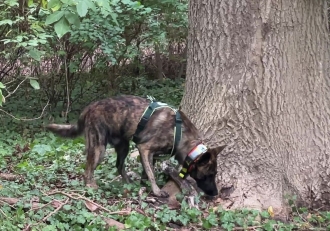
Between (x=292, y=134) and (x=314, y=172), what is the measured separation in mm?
568

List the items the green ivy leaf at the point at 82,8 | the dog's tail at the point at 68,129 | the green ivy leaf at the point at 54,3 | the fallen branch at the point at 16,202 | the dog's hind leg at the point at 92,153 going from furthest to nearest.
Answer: the dog's tail at the point at 68,129
the dog's hind leg at the point at 92,153
the fallen branch at the point at 16,202
the green ivy leaf at the point at 54,3
the green ivy leaf at the point at 82,8

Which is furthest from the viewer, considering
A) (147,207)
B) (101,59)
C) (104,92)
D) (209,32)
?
(104,92)

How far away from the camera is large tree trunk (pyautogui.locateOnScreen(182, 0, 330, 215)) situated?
5.71 meters

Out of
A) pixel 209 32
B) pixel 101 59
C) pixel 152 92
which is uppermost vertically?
pixel 209 32

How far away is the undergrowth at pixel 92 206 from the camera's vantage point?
4867 millimetres

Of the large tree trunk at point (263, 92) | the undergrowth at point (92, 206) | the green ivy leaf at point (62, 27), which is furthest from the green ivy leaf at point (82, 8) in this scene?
the large tree trunk at point (263, 92)

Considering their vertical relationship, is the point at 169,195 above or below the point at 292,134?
below

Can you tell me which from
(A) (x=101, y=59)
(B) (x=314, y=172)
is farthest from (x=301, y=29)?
(A) (x=101, y=59)

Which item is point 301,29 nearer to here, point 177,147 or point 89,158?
point 177,147

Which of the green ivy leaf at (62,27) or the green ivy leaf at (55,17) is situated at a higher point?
the green ivy leaf at (55,17)

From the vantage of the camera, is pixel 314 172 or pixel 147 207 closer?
pixel 147 207

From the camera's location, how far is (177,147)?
6.00m

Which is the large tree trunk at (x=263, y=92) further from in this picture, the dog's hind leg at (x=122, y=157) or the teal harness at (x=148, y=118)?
the dog's hind leg at (x=122, y=157)

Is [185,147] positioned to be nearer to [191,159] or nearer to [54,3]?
[191,159]
